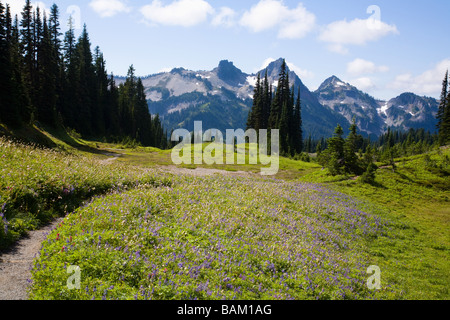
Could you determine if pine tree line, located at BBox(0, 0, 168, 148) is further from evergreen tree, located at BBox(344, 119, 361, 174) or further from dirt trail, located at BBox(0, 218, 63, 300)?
evergreen tree, located at BBox(344, 119, 361, 174)

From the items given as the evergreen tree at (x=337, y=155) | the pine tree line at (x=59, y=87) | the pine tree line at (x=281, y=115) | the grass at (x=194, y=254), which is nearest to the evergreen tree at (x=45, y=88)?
the pine tree line at (x=59, y=87)

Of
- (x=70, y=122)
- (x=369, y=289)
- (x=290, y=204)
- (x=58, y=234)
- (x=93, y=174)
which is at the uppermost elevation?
(x=70, y=122)

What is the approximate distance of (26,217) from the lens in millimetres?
8914

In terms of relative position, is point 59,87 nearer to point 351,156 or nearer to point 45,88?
point 45,88

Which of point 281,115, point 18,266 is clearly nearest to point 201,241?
point 18,266

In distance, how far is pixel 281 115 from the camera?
7450 centimetres

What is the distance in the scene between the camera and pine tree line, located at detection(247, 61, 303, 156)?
73.6m

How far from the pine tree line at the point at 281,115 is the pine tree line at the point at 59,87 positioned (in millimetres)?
43391

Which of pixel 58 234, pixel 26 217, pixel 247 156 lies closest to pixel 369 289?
pixel 58 234

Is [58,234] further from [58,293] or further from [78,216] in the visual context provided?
[58,293]

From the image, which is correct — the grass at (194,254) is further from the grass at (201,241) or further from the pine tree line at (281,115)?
the pine tree line at (281,115)

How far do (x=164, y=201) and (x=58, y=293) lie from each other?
6.43 metres
